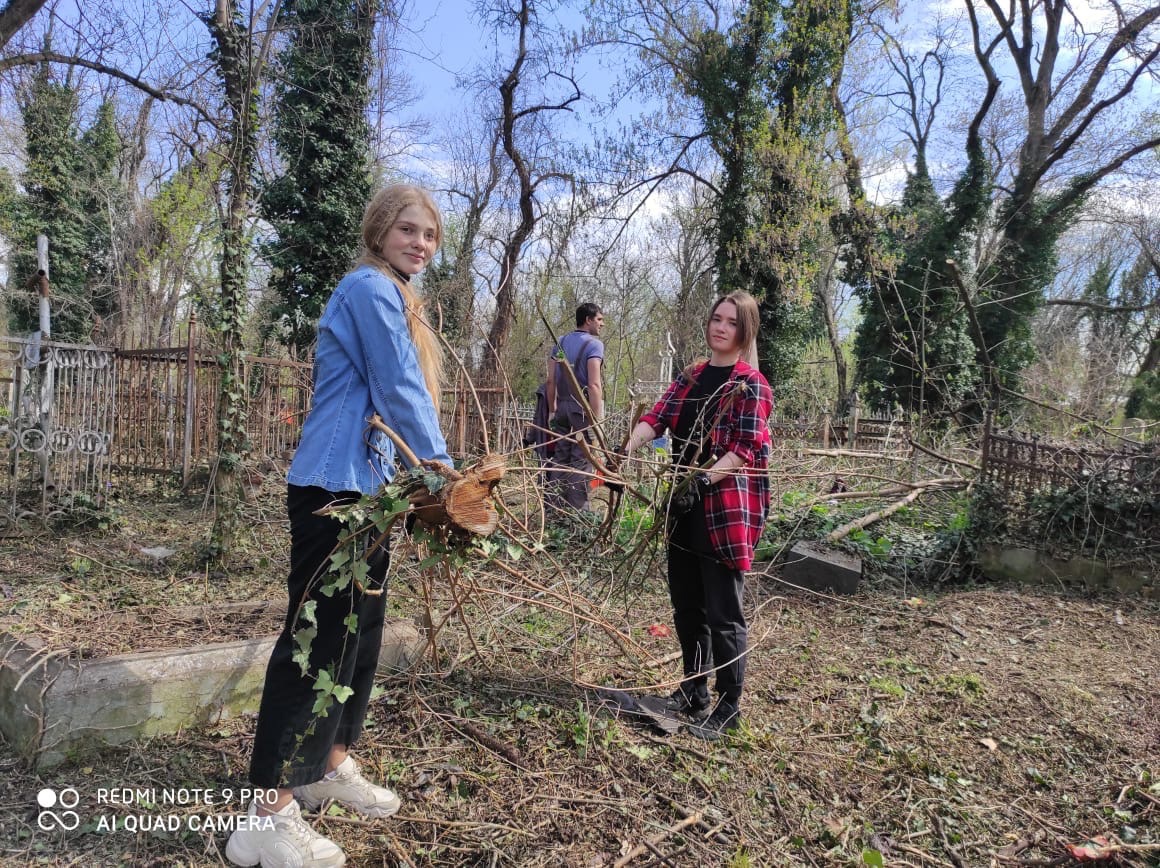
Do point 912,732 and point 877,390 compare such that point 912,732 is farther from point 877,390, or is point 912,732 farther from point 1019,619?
point 877,390

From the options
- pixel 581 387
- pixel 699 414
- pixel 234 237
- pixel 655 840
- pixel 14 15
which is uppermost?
pixel 14 15

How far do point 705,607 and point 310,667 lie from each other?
163 cm

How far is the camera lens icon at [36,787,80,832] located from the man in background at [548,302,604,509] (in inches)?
129

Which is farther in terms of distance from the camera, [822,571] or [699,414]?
[822,571]

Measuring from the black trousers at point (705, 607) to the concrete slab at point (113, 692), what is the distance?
5.63 ft

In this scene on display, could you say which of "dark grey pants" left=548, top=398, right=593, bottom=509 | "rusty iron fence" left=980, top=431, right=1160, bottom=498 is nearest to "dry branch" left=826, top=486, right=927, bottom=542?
"rusty iron fence" left=980, top=431, right=1160, bottom=498

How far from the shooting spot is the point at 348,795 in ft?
7.11

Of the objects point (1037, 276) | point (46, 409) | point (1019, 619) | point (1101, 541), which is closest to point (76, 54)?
point (46, 409)

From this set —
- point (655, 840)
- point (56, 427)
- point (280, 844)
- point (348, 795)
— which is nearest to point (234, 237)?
point (56, 427)

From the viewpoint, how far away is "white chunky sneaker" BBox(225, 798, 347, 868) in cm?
185

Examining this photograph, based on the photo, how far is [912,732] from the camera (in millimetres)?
2965

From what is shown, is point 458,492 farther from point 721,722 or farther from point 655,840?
point 721,722

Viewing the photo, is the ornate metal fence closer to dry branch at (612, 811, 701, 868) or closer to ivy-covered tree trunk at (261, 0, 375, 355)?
dry branch at (612, 811, 701, 868)

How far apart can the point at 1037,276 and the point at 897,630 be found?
1728 centimetres
